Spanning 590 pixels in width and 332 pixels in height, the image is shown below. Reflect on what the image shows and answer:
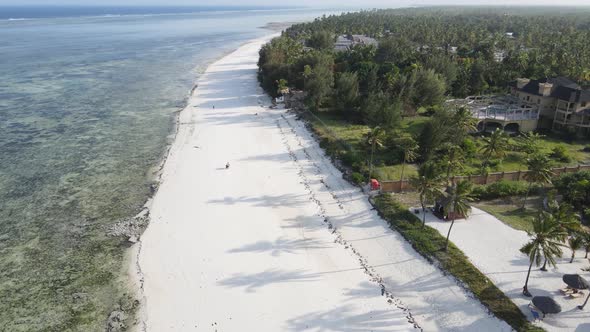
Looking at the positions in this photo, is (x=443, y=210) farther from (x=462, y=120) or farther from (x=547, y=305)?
(x=462, y=120)

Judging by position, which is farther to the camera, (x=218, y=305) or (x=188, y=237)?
(x=188, y=237)

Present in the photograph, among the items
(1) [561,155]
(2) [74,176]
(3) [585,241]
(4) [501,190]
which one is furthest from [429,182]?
(2) [74,176]

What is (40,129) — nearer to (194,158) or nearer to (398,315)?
(194,158)

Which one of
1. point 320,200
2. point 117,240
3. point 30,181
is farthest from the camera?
point 30,181

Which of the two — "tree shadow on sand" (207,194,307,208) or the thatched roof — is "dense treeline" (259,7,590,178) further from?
the thatched roof

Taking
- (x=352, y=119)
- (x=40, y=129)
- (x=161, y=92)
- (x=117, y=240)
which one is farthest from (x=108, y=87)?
(x=117, y=240)

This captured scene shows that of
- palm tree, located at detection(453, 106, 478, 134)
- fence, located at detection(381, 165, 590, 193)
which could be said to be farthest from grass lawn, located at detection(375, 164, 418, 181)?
palm tree, located at detection(453, 106, 478, 134)
